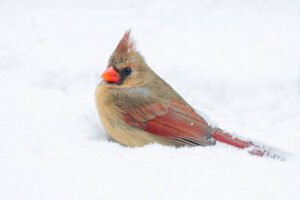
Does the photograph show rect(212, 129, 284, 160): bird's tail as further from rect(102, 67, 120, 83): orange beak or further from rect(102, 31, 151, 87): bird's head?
rect(102, 67, 120, 83): orange beak

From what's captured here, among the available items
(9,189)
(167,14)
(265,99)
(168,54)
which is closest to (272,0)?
(167,14)

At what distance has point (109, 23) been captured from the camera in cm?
623

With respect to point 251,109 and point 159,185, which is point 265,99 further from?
point 159,185

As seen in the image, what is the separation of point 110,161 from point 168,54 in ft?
9.25

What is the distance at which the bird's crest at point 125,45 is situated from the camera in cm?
377

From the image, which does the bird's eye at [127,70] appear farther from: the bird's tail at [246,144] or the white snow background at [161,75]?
the bird's tail at [246,144]

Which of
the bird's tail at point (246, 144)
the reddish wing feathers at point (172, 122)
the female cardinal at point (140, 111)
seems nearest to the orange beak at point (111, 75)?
the female cardinal at point (140, 111)

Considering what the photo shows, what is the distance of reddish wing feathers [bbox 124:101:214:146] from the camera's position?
3.66 m

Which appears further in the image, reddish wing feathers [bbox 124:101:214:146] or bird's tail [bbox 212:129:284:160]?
reddish wing feathers [bbox 124:101:214:146]

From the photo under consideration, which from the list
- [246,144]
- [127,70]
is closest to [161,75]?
[127,70]

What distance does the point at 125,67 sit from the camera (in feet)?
12.7

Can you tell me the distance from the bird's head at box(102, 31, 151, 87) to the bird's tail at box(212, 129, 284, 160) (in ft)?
2.23

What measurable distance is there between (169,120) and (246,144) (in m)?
0.56

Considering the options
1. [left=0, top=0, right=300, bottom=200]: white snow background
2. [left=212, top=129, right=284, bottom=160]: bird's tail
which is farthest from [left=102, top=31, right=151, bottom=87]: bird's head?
[left=212, top=129, right=284, bottom=160]: bird's tail
